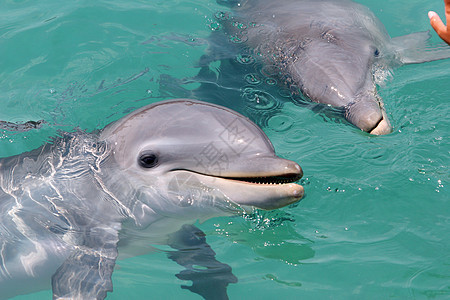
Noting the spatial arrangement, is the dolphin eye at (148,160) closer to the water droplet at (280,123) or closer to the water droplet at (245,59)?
the water droplet at (280,123)

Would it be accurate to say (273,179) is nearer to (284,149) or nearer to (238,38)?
(284,149)

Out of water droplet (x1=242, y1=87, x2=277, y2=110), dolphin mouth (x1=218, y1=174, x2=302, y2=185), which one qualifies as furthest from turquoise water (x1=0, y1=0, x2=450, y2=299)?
dolphin mouth (x1=218, y1=174, x2=302, y2=185)

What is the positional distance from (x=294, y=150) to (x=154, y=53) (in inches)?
141

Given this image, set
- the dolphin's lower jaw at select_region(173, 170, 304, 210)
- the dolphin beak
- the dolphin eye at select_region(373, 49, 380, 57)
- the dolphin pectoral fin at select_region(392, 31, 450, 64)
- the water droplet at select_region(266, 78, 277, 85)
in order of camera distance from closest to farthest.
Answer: the dolphin's lower jaw at select_region(173, 170, 304, 210), the dolphin beak, the water droplet at select_region(266, 78, 277, 85), the dolphin eye at select_region(373, 49, 380, 57), the dolphin pectoral fin at select_region(392, 31, 450, 64)

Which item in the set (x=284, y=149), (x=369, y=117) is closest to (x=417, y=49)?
(x=369, y=117)

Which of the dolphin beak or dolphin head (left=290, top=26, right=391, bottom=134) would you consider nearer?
the dolphin beak

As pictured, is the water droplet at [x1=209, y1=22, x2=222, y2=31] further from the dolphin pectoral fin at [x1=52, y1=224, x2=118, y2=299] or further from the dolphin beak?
the dolphin pectoral fin at [x1=52, y1=224, x2=118, y2=299]

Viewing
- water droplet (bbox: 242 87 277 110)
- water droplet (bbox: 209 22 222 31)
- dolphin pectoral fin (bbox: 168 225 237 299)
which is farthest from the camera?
water droplet (bbox: 209 22 222 31)

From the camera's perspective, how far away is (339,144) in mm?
6980

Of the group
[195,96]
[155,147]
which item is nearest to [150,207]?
[155,147]

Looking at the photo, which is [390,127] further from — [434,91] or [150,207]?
[150,207]

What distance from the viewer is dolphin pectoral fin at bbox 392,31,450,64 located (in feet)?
29.2

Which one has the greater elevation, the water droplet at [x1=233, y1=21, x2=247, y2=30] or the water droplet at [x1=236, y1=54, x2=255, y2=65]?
the water droplet at [x1=233, y1=21, x2=247, y2=30]

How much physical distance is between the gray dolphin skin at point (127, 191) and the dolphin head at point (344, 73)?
217cm
